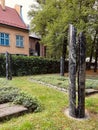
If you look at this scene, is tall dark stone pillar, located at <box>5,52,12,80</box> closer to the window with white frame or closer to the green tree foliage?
the green tree foliage

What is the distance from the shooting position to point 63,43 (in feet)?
52.5

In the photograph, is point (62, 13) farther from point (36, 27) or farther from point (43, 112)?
point (43, 112)

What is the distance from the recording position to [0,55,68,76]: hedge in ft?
47.0

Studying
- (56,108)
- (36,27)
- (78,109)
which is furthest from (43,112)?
(36,27)

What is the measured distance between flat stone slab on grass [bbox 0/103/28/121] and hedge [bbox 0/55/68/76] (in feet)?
28.7

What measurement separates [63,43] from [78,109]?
38.1 feet

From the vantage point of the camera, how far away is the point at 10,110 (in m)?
4.70

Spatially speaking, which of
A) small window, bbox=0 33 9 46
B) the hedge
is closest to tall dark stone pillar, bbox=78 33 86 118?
the hedge

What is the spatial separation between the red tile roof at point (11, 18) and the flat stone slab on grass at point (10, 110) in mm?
17661

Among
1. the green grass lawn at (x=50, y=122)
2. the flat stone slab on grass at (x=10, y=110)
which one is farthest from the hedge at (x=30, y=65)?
the green grass lawn at (x=50, y=122)

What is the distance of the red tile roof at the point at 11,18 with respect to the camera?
2237 cm

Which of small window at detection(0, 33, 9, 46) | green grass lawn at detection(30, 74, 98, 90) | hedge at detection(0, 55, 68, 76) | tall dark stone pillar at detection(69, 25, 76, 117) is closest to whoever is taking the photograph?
tall dark stone pillar at detection(69, 25, 76, 117)

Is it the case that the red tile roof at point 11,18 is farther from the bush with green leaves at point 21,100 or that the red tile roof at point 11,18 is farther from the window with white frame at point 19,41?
the bush with green leaves at point 21,100

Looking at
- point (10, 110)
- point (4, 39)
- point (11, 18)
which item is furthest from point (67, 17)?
point (11, 18)
